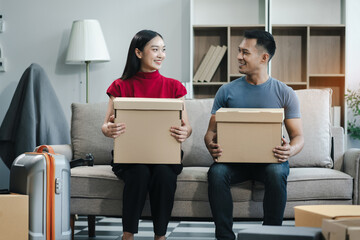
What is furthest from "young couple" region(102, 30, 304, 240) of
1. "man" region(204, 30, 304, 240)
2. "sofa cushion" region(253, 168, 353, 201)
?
"sofa cushion" region(253, 168, 353, 201)

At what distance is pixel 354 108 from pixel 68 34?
92.3 inches

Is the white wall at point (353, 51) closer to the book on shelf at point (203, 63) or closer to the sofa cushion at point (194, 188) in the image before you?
the book on shelf at point (203, 63)

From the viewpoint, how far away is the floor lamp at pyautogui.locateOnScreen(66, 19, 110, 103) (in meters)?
4.11

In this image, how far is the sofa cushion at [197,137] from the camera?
2910mm

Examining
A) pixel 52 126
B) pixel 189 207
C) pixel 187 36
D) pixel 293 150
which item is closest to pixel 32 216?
pixel 189 207

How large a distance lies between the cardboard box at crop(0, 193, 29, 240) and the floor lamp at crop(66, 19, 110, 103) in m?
2.04

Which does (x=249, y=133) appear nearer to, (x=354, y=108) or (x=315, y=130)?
(x=315, y=130)

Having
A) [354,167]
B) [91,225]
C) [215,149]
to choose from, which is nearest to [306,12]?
[354,167]

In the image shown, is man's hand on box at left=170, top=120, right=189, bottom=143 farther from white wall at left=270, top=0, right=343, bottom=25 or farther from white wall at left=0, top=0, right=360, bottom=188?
white wall at left=270, top=0, right=343, bottom=25

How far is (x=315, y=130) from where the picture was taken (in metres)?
2.89

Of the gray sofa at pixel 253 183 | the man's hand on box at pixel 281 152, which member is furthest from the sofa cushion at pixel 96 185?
the man's hand on box at pixel 281 152

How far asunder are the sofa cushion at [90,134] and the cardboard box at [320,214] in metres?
1.39

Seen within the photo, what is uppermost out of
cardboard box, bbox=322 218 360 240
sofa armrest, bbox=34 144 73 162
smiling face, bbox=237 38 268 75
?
smiling face, bbox=237 38 268 75

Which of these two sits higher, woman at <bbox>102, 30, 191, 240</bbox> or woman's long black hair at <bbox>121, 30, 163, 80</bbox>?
Result: woman's long black hair at <bbox>121, 30, 163, 80</bbox>
